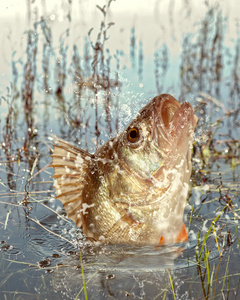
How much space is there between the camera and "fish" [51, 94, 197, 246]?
3.00 meters

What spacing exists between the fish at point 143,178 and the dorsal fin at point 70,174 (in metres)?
0.02

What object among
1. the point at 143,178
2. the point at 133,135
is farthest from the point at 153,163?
the point at 133,135

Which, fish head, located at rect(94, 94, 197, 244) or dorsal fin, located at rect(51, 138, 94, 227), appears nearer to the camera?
fish head, located at rect(94, 94, 197, 244)

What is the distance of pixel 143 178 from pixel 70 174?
775 millimetres

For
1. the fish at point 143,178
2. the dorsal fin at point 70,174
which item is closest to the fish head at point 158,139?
the fish at point 143,178

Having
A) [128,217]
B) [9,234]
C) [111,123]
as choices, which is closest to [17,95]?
[111,123]

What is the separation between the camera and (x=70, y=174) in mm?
3525

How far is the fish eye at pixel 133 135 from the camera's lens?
3.03 m

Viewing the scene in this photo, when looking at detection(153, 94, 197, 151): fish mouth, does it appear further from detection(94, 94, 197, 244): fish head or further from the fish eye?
the fish eye

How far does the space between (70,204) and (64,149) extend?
19.2 inches

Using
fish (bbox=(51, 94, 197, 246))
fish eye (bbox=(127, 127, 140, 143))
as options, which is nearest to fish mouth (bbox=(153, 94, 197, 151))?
fish (bbox=(51, 94, 197, 246))

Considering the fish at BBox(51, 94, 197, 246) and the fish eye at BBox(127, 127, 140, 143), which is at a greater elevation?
the fish eye at BBox(127, 127, 140, 143)

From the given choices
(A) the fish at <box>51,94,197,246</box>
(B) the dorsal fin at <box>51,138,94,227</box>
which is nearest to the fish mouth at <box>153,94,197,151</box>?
(A) the fish at <box>51,94,197,246</box>

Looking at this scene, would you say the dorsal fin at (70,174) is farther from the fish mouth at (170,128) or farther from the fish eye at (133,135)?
the fish mouth at (170,128)
